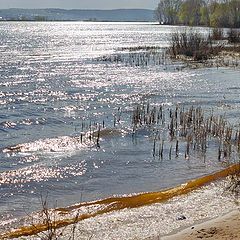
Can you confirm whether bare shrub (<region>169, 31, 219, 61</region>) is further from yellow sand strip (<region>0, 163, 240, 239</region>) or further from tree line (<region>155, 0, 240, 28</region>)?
tree line (<region>155, 0, 240, 28</region>)

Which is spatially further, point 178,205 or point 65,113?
point 65,113

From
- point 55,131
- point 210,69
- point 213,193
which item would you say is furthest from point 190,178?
point 210,69

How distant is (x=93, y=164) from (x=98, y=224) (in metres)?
6.18

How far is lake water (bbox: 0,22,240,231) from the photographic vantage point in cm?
1427

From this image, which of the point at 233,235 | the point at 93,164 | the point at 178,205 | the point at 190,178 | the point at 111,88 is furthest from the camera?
the point at 111,88

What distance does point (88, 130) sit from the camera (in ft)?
72.2

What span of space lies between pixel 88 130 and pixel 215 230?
42.4 feet

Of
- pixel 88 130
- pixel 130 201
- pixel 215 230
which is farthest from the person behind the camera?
pixel 88 130

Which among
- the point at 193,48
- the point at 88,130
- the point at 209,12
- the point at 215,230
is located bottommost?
the point at 88,130

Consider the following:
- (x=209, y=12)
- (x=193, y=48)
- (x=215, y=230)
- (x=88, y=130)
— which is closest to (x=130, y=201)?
(x=215, y=230)

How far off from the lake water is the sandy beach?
3.79 metres

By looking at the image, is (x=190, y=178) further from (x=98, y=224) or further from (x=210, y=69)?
(x=210, y=69)

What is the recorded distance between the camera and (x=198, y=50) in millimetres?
54188

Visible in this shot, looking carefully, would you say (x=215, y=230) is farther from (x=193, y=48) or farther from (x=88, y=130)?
(x=193, y=48)
